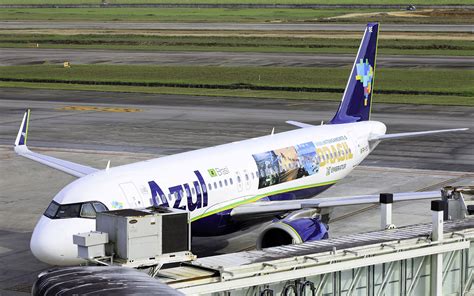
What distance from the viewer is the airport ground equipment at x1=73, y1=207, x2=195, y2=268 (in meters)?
21.5

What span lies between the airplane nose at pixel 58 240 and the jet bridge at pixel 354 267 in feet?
28.6

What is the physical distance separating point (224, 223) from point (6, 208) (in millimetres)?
15254

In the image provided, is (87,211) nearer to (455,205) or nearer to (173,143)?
(455,205)

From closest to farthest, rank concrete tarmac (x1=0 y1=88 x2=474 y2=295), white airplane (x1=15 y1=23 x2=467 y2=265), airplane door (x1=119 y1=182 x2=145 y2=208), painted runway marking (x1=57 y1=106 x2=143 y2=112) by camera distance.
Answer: white airplane (x1=15 y1=23 x2=467 y2=265) < airplane door (x1=119 y1=182 x2=145 y2=208) < concrete tarmac (x1=0 y1=88 x2=474 y2=295) < painted runway marking (x1=57 y1=106 x2=143 y2=112)

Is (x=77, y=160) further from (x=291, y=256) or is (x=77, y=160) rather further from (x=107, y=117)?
(x=291, y=256)

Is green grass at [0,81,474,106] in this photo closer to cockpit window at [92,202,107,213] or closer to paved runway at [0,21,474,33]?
cockpit window at [92,202,107,213]

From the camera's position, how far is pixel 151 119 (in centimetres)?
7750

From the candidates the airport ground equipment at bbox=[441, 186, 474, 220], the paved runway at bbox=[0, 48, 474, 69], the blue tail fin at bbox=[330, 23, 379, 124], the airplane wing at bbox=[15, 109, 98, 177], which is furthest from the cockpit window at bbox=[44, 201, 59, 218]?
the paved runway at bbox=[0, 48, 474, 69]

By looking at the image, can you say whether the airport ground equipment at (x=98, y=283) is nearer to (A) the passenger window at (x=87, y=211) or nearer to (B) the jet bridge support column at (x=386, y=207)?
(B) the jet bridge support column at (x=386, y=207)

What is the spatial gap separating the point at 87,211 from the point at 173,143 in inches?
1346

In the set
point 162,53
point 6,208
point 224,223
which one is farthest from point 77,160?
point 162,53

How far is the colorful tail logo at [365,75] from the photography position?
48.8 meters

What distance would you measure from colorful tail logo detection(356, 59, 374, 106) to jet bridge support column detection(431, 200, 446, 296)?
2534 centimetres

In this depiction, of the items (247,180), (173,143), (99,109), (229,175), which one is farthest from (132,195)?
(99,109)
